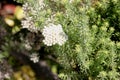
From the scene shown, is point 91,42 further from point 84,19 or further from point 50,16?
point 50,16

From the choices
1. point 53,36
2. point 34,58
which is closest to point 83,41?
point 53,36

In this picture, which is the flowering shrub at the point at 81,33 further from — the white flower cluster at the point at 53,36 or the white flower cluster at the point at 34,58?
the white flower cluster at the point at 34,58

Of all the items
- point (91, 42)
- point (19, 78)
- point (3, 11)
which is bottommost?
point (91, 42)

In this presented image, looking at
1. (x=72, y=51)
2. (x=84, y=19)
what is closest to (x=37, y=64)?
(x=72, y=51)

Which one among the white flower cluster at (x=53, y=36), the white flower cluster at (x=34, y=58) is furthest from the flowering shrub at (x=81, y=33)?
the white flower cluster at (x=34, y=58)

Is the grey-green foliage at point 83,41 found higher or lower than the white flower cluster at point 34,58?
lower

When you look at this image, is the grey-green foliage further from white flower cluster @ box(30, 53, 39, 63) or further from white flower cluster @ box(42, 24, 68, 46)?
white flower cluster @ box(30, 53, 39, 63)
